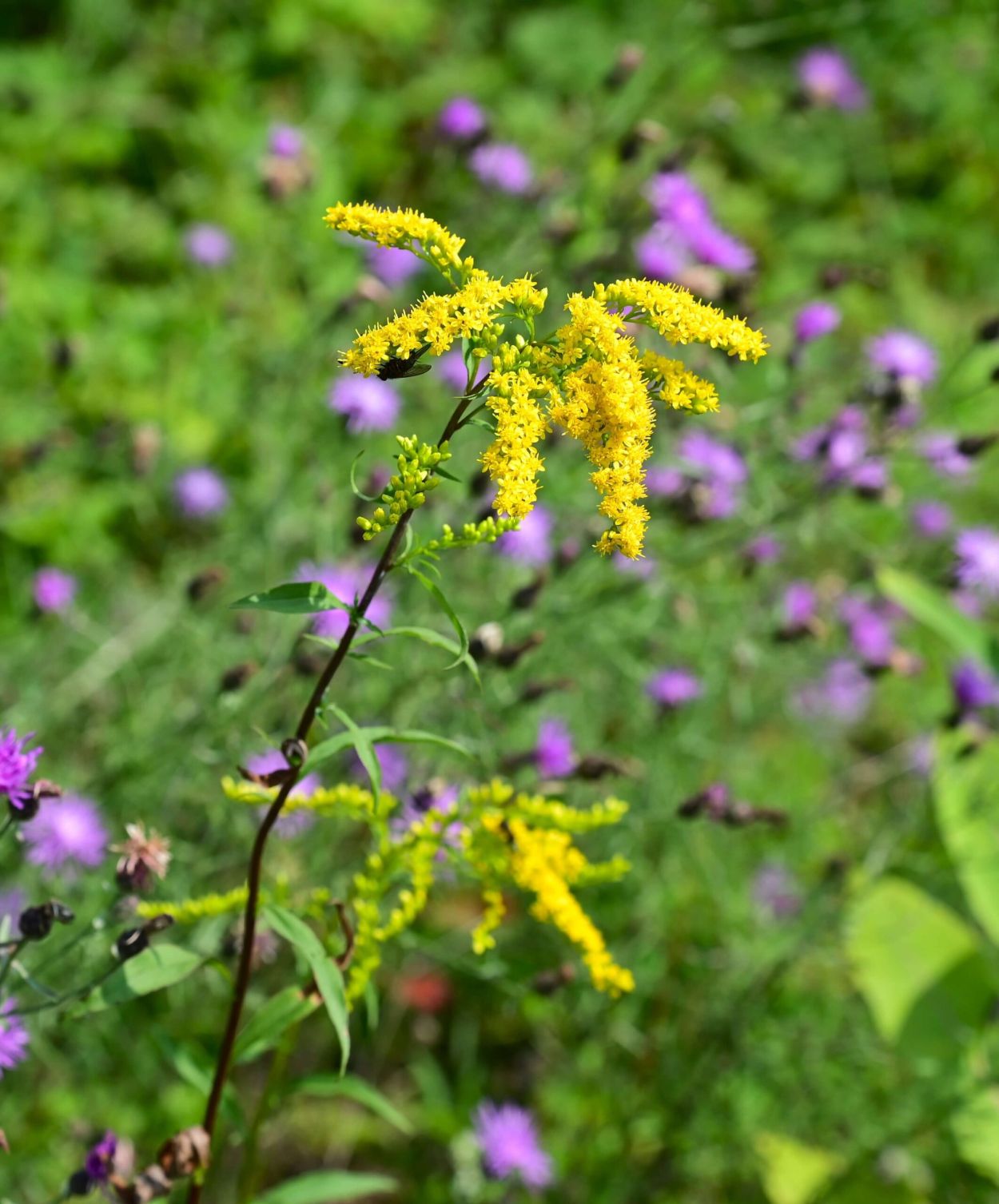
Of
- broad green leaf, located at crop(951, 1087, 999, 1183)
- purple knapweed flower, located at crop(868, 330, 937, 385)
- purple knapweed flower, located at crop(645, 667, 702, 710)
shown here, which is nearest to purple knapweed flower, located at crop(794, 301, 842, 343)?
purple knapweed flower, located at crop(868, 330, 937, 385)

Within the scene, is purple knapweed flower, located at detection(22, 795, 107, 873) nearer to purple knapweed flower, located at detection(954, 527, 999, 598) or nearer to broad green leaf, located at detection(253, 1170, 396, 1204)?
broad green leaf, located at detection(253, 1170, 396, 1204)

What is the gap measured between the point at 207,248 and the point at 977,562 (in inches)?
91.9

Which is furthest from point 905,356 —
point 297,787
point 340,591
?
point 297,787

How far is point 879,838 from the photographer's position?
121 inches

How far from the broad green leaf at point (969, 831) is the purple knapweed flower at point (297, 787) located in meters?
1.37

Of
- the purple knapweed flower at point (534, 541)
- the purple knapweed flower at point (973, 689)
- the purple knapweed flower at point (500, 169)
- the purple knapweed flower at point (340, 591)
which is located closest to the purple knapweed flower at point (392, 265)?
the purple knapweed flower at point (500, 169)

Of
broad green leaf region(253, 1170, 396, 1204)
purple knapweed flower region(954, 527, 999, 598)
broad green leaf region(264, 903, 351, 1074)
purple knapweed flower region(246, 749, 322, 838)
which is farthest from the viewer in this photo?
purple knapweed flower region(954, 527, 999, 598)

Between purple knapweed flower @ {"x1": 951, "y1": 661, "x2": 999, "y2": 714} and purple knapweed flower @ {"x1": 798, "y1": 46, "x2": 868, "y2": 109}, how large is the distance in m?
1.91

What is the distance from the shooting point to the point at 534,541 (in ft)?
10.2

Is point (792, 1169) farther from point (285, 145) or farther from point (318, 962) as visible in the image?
point (285, 145)

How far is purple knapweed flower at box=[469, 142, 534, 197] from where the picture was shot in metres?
3.52

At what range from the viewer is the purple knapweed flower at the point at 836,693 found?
12.3 feet

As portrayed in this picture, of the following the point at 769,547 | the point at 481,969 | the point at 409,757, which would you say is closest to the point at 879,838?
the point at 769,547

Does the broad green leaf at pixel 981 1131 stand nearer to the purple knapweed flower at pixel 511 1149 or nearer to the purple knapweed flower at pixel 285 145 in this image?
the purple knapweed flower at pixel 511 1149
